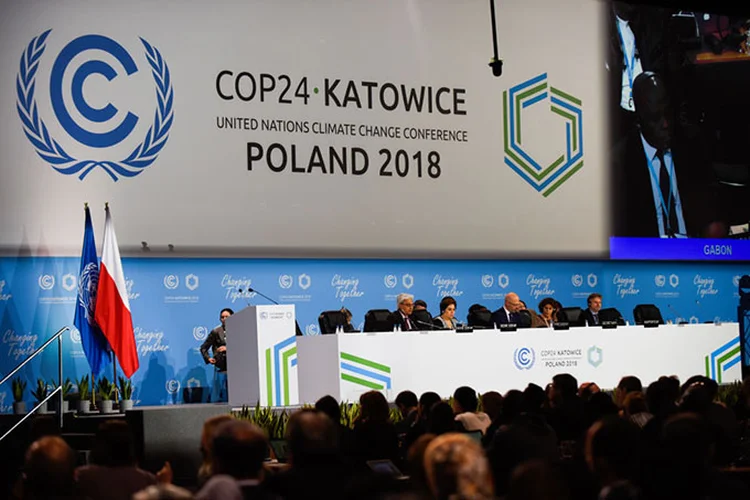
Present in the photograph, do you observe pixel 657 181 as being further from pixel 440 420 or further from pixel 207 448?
pixel 207 448

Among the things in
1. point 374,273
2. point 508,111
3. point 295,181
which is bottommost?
point 374,273

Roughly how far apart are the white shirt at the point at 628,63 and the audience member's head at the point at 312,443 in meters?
11.7

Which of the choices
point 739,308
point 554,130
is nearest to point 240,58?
point 554,130

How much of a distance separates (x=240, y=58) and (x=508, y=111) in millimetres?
3644

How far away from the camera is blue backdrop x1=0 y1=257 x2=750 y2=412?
1128cm

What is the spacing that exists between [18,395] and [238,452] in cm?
663

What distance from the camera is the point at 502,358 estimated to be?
33.4 ft

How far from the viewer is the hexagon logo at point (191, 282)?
39.8 ft

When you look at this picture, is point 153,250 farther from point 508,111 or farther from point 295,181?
point 508,111

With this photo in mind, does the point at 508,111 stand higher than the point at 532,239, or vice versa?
the point at 508,111

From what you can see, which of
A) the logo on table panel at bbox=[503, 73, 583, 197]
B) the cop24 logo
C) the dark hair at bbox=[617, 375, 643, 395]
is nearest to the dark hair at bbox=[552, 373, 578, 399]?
the dark hair at bbox=[617, 375, 643, 395]

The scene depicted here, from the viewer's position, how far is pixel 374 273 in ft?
43.5

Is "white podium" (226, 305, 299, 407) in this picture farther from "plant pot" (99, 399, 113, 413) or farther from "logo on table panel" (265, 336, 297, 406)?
"plant pot" (99, 399, 113, 413)

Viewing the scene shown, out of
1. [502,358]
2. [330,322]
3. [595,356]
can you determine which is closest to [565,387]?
[502,358]
